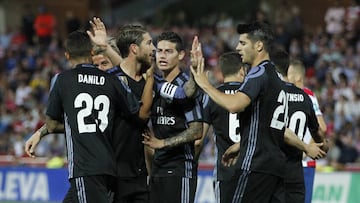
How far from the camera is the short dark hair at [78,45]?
9.59 meters

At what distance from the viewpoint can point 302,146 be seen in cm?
1069

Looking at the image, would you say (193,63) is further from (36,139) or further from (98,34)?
(36,139)

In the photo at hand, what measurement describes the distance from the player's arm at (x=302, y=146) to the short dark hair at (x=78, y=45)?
7.71 ft

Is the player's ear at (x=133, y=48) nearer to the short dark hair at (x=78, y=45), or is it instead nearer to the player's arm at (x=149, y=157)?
the short dark hair at (x=78, y=45)

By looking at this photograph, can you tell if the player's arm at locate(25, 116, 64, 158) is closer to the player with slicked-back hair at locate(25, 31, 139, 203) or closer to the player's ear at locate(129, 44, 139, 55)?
the player with slicked-back hair at locate(25, 31, 139, 203)

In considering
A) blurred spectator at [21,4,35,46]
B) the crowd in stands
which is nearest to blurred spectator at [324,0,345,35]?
the crowd in stands

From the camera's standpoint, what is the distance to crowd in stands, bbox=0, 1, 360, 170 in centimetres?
2216

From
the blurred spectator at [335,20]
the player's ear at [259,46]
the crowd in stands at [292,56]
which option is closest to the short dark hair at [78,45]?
the player's ear at [259,46]

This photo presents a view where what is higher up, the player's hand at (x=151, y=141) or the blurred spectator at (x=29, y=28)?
the blurred spectator at (x=29, y=28)

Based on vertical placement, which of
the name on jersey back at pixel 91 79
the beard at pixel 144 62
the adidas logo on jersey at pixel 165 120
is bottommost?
the adidas logo on jersey at pixel 165 120

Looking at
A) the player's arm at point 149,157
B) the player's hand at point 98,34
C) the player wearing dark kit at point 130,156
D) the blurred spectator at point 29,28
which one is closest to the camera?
the player's hand at point 98,34

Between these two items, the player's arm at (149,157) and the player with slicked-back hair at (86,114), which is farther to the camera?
the player's arm at (149,157)

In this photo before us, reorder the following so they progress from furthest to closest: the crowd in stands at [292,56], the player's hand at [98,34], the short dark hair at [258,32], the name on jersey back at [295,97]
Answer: the crowd in stands at [292,56] → the name on jersey back at [295,97] → the player's hand at [98,34] → the short dark hair at [258,32]

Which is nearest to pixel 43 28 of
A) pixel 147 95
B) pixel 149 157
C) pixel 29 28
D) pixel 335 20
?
pixel 29 28
